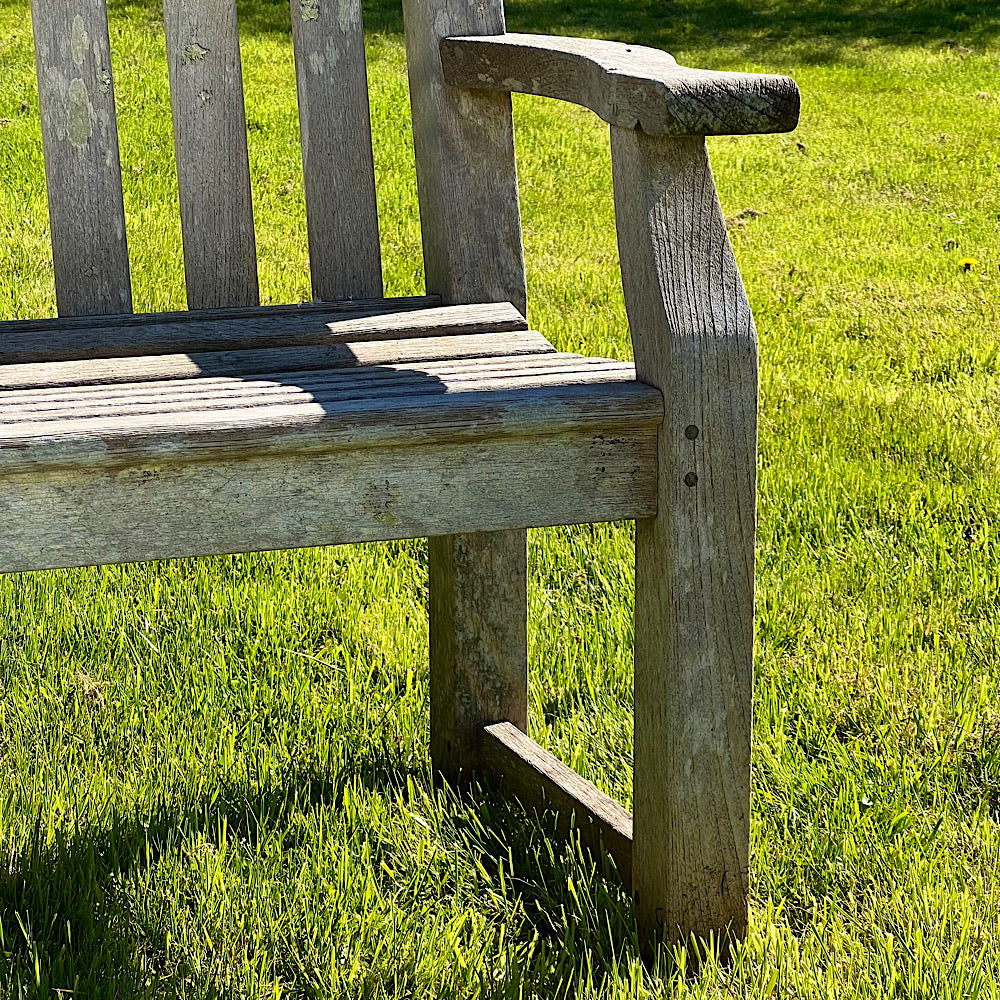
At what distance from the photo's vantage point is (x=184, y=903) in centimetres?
156

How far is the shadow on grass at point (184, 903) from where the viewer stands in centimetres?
143

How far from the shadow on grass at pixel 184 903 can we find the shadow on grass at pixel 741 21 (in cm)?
681

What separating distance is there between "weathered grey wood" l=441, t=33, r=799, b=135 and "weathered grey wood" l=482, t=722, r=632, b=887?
2.53ft

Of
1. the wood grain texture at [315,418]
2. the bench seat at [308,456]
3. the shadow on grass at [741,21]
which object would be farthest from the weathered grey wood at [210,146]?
the shadow on grass at [741,21]

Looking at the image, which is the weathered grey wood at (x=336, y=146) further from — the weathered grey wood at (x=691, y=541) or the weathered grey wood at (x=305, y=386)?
the weathered grey wood at (x=691, y=541)

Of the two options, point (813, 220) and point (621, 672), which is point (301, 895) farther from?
point (813, 220)

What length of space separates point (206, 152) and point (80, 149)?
0.54 ft

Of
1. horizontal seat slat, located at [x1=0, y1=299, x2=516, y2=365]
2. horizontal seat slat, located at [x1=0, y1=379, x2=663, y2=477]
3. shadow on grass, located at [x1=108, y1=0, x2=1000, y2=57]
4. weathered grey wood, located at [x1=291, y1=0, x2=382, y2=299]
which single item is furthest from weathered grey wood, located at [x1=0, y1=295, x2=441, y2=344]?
shadow on grass, located at [x1=108, y1=0, x2=1000, y2=57]

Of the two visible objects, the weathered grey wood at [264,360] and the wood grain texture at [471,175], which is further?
the wood grain texture at [471,175]

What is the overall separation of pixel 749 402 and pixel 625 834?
0.53m

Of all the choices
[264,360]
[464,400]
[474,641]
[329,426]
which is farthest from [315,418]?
[474,641]

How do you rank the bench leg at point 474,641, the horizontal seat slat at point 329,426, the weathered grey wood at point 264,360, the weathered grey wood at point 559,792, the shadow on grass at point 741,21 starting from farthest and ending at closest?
the shadow on grass at point 741,21 → the bench leg at point 474,641 → the weathered grey wood at point 559,792 → the weathered grey wood at point 264,360 → the horizontal seat slat at point 329,426

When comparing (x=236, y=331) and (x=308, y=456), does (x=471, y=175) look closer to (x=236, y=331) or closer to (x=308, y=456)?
(x=236, y=331)

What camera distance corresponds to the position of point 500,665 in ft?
6.05
